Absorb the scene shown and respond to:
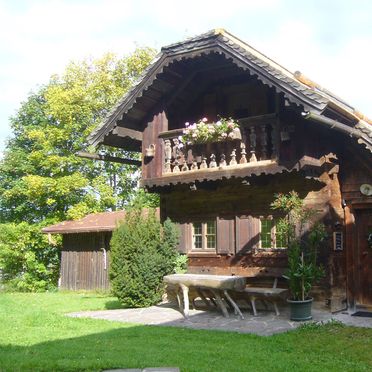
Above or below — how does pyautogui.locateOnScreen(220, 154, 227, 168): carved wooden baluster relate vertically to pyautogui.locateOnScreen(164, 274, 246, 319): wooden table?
above

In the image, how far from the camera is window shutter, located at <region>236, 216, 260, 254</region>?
481 inches

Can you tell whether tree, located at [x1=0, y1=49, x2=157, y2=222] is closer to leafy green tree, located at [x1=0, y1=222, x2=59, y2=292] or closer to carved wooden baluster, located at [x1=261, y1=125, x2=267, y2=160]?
leafy green tree, located at [x1=0, y1=222, x2=59, y2=292]

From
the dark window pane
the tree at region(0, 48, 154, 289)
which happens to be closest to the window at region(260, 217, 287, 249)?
the dark window pane

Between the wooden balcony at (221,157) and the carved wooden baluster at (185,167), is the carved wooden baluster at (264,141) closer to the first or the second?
the wooden balcony at (221,157)

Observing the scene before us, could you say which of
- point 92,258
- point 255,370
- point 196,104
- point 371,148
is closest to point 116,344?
point 255,370

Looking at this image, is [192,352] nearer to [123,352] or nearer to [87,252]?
[123,352]

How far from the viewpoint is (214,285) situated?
10336 mm

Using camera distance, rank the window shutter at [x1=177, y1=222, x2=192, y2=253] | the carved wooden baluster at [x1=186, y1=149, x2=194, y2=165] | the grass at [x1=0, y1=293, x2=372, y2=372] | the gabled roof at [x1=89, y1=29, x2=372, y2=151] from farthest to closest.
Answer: the window shutter at [x1=177, y1=222, x2=192, y2=253] < the carved wooden baluster at [x1=186, y1=149, x2=194, y2=165] < the gabled roof at [x1=89, y1=29, x2=372, y2=151] < the grass at [x1=0, y1=293, x2=372, y2=372]

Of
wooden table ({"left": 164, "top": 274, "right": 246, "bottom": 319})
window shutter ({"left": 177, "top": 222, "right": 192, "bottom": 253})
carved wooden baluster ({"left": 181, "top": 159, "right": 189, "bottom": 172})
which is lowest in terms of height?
wooden table ({"left": 164, "top": 274, "right": 246, "bottom": 319})

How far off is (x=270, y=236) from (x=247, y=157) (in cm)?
202

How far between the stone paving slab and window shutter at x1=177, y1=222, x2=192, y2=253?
198cm

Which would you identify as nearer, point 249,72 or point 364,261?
point 364,261

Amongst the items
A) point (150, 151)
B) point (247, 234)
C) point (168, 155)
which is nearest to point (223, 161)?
point (168, 155)

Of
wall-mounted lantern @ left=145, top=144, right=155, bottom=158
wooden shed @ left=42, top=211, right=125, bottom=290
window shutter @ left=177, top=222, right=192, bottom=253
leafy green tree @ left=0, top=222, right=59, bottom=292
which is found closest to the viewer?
wall-mounted lantern @ left=145, top=144, right=155, bottom=158
